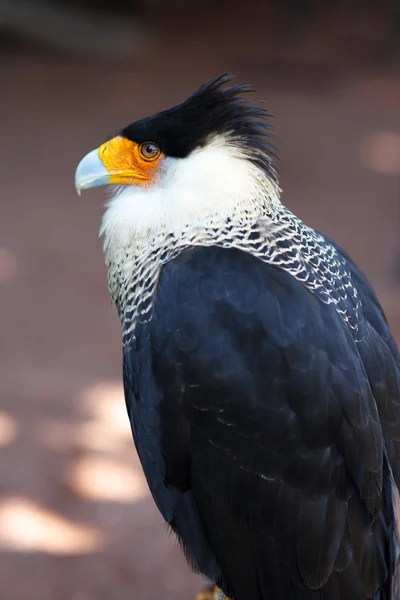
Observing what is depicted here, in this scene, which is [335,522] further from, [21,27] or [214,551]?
[21,27]

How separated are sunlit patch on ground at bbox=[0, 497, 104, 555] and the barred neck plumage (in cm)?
156

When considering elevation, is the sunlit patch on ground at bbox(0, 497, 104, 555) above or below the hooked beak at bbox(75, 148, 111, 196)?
below

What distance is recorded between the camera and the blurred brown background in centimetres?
340

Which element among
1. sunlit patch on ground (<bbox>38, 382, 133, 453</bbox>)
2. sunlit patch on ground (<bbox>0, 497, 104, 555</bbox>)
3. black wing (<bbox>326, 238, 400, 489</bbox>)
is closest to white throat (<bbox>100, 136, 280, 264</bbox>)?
black wing (<bbox>326, 238, 400, 489</bbox>)

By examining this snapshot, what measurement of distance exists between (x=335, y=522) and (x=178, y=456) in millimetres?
416

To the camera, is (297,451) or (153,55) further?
(153,55)

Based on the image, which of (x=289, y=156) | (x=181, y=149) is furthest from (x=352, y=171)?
(x=181, y=149)

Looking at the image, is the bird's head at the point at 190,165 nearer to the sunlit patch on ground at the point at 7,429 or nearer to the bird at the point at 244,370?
the bird at the point at 244,370

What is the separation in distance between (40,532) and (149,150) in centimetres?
196

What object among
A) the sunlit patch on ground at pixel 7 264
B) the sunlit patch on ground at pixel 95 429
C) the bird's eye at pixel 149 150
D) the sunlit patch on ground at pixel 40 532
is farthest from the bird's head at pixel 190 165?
the sunlit patch on ground at pixel 7 264

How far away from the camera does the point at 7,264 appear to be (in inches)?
213

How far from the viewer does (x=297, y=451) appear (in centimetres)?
191

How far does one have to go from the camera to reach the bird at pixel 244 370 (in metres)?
1.91

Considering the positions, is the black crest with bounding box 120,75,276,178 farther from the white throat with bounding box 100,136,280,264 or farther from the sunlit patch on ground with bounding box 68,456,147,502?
the sunlit patch on ground with bounding box 68,456,147,502
